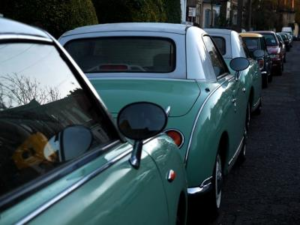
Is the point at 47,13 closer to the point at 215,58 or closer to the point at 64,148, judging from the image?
the point at 215,58

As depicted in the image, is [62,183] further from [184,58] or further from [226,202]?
[226,202]

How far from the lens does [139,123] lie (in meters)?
2.73

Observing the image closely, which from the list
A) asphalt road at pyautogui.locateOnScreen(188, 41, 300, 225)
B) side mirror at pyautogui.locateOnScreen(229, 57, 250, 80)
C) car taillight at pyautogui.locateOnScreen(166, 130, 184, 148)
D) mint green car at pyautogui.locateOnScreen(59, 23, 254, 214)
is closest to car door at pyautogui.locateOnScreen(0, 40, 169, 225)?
car taillight at pyautogui.locateOnScreen(166, 130, 184, 148)

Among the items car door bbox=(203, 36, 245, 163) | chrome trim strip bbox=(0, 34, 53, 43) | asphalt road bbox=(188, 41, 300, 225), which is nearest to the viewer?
chrome trim strip bbox=(0, 34, 53, 43)

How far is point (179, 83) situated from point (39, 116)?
111 inches

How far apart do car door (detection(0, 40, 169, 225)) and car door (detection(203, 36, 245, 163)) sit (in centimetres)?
259

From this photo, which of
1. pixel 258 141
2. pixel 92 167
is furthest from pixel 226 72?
pixel 92 167

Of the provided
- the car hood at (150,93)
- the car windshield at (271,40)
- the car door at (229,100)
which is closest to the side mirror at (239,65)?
the car door at (229,100)

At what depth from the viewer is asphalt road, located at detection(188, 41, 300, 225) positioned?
208 inches

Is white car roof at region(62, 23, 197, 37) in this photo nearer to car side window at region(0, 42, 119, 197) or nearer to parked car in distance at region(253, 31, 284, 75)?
car side window at region(0, 42, 119, 197)

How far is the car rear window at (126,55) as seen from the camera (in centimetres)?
560

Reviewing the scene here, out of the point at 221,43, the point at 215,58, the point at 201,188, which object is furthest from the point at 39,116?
the point at 221,43

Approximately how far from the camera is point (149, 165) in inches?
113

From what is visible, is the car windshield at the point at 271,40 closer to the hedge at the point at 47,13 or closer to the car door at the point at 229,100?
the hedge at the point at 47,13
